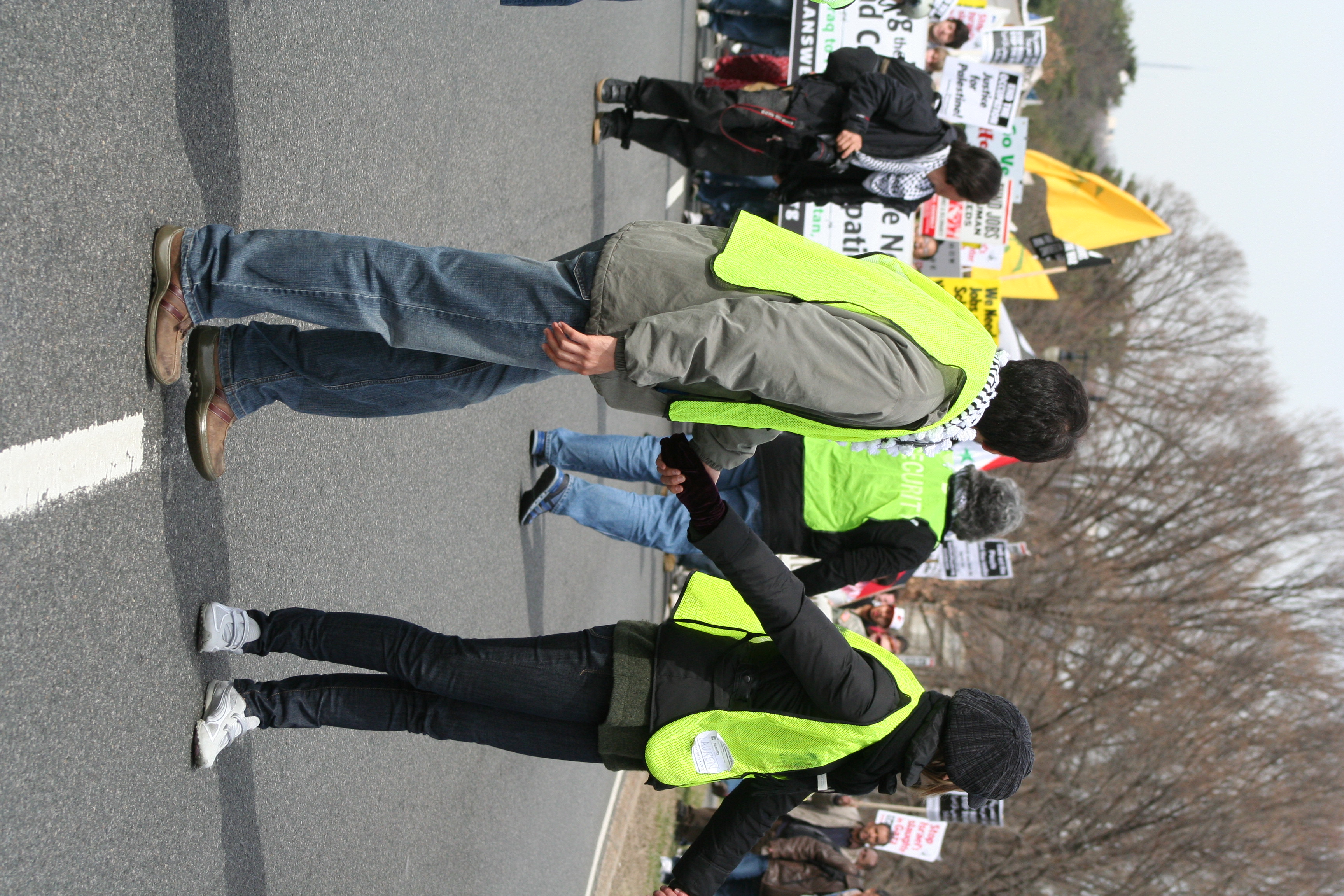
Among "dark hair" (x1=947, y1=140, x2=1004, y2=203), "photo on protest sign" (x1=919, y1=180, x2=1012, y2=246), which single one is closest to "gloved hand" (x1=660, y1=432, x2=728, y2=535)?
"dark hair" (x1=947, y1=140, x2=1004, y2=203)

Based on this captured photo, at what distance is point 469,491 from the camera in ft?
17.5

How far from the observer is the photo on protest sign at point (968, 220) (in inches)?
365

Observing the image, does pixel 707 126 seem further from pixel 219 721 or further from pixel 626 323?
pixel 219 721

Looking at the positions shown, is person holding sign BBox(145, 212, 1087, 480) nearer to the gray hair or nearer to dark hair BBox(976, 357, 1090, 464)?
dark hair BBox(976, 357, 1090, 464)

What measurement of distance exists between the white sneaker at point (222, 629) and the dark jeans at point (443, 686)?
0.20 ft

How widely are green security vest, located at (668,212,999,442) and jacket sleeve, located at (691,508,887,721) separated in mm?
366

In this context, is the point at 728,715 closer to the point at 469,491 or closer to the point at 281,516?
the point at 281,516

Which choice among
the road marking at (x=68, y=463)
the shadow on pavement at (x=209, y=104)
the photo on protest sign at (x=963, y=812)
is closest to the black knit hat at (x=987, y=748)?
the road marking at (x=68, y=463)

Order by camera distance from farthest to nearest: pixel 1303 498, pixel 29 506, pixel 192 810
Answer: pixel 1303 498, pixel 192 810, pixel 29 506

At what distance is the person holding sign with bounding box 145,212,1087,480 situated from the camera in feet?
8.25

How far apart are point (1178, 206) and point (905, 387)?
30.9 m

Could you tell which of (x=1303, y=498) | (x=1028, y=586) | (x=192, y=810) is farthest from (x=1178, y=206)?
(x=192, y=810)

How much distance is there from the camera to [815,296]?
104 inches

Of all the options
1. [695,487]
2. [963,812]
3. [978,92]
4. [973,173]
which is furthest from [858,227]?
[695,487]
